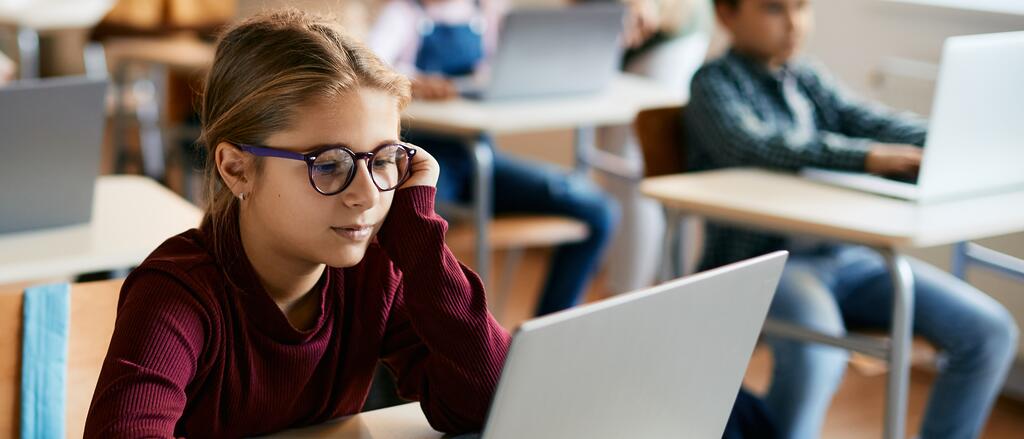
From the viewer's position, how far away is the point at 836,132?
2.50 meters

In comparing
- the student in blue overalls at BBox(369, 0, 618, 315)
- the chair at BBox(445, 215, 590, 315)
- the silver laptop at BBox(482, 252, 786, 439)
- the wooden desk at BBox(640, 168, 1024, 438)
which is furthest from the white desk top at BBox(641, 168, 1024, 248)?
the silver laptop at BBox(482, 252, 786, 439)

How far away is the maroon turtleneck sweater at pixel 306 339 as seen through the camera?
1038 mm

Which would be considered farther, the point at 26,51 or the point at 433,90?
the point at 26,51

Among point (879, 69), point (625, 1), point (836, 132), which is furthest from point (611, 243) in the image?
point (836, 132)

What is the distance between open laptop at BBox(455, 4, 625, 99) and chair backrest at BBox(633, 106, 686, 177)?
48 centimetres

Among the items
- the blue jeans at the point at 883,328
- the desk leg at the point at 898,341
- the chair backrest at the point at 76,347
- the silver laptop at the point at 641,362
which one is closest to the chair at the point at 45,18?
the blue jeans at the point at 883,328

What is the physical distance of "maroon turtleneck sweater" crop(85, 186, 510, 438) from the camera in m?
1.04

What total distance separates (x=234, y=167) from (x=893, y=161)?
1.32 meters

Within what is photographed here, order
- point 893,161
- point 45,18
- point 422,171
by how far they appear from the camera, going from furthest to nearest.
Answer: point 45,18 → point 893,161 → point 422,171

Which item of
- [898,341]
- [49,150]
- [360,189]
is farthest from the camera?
[898,341]

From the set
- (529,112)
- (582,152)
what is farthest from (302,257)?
(582,152)

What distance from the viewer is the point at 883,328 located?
2172 millimetres

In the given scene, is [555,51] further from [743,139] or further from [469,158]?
[743,139]

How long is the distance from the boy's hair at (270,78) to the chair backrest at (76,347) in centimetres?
20
